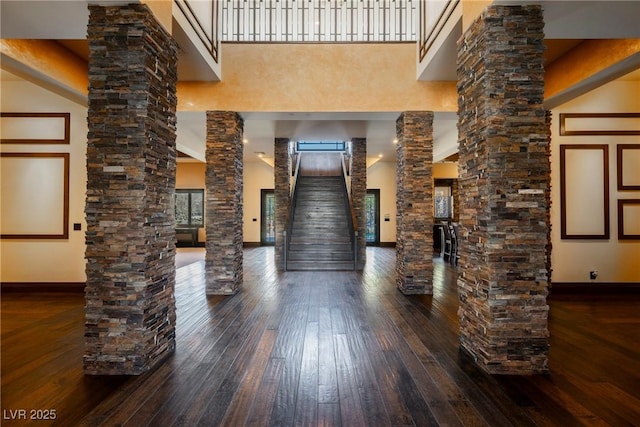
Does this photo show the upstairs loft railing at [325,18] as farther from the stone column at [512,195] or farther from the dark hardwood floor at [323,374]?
the dark hardwood floor at [323,374]

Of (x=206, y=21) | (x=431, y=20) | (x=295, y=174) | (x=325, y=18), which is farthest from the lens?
(x=295, y=174)

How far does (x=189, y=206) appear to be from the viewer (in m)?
13.0

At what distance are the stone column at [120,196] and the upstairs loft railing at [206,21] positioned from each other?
1563 millimetres

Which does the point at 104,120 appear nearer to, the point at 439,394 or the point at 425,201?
the point at 439,394

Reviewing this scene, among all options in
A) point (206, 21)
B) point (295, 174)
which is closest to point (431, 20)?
point (206, 21)

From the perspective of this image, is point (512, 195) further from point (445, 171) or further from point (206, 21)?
point (445, 171)

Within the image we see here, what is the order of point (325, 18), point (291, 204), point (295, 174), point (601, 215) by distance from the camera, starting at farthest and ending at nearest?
1. point (295, 174)
2. point (291, 204)
3. point (325, 18)
4. point (601, 215)

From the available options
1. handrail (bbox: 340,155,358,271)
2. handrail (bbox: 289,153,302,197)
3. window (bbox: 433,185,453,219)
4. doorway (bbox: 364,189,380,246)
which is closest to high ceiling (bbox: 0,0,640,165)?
handrail (bbox: 289,153,302,197)

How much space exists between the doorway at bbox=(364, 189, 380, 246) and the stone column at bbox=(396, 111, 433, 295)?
7.79 metres

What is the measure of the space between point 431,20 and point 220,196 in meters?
4.42

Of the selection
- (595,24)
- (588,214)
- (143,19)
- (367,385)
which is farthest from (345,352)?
(588,214)

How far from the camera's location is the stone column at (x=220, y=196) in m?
5.48

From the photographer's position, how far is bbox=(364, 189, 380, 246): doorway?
1341 cm

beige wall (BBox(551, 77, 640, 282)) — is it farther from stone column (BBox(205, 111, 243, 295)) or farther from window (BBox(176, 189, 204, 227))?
window (BBox(176, 189, 204, 227))
